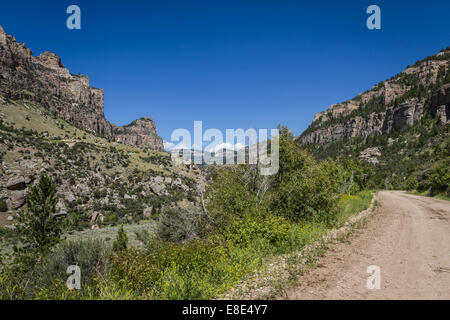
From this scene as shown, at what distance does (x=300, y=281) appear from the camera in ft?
17.5

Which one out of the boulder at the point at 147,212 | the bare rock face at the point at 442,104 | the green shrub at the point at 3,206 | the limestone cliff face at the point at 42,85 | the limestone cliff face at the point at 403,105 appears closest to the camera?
the green shrub at the point at 3,206

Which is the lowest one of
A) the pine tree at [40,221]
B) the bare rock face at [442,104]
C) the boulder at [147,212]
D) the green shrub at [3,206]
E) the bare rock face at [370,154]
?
the boulder at [147,212]

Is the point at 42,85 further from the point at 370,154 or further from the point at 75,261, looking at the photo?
the point at 370,154

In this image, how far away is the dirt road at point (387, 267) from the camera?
15.0 feet

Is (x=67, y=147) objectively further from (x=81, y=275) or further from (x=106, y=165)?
(x=81, y=275)

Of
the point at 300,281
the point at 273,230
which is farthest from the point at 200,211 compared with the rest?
the point at 300,281

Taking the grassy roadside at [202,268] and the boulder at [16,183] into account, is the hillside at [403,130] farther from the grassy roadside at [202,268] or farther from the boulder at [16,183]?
the boulder at [16,183]

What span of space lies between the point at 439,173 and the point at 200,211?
28.3 meters

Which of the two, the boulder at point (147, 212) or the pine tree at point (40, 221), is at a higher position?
the pine tree at point (40, 221)

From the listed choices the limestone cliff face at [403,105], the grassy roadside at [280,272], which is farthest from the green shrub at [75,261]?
the limestone cliff face at [403,105]

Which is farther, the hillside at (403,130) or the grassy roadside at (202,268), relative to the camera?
the hillside at (403,130)

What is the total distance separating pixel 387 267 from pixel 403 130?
13986 cm

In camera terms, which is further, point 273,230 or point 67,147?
point 67,147

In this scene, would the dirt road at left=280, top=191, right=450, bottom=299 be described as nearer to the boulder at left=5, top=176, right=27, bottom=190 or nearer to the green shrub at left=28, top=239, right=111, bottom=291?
the green shrub at left=28, top=239, right=111, bottom=291
